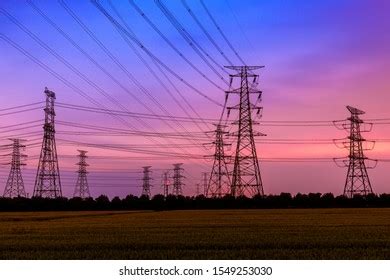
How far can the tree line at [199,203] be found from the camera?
4259 inches

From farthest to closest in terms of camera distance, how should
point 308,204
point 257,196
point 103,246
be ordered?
point 308,204 → point 257,196 → point 103,246

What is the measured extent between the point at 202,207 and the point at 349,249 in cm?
8727

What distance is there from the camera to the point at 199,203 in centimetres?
11350

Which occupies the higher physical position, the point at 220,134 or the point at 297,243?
the point at 220,134

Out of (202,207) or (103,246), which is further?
(202,207)

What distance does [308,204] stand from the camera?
119m

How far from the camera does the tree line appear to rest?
108188 mm

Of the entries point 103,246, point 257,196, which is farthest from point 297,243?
point 257,196
